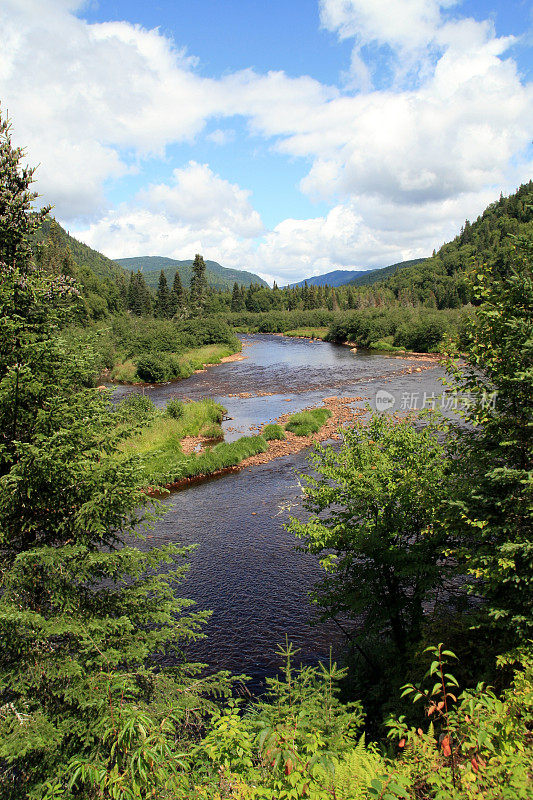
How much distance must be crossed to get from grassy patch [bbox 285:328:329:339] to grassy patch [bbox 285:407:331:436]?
7454 centimetres

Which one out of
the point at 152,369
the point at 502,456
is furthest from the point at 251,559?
the point at 152,369

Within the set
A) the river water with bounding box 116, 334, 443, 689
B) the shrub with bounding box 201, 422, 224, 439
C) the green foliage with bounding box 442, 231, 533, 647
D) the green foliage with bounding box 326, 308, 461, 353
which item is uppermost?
the green foliage with bounding box 326, 308, 461, 353

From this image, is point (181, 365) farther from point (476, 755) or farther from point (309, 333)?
point (309, 333)

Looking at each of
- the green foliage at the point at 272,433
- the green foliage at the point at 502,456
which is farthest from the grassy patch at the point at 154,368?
the green foliage at the point at 502,456

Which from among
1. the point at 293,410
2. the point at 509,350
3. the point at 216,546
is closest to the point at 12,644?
the point at 509,350

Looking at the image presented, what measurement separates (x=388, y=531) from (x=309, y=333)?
109 meters

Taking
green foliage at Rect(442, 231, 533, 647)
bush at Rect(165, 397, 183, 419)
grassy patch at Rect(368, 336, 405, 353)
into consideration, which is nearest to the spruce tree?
green foliage at Rect(442, 231, 533, 647)

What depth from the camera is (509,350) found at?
6727 millimetres

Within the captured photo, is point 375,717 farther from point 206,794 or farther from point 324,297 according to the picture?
point 324,297

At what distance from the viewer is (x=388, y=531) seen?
385 inches

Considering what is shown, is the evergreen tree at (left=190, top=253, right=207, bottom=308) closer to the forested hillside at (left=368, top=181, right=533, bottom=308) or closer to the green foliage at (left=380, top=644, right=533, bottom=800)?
the forested hillside at (left=368, top=181, right=533, bottom=308)

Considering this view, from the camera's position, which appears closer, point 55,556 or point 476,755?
point 476,755

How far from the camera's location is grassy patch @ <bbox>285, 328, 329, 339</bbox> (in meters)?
111

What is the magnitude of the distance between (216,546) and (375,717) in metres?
9.82
